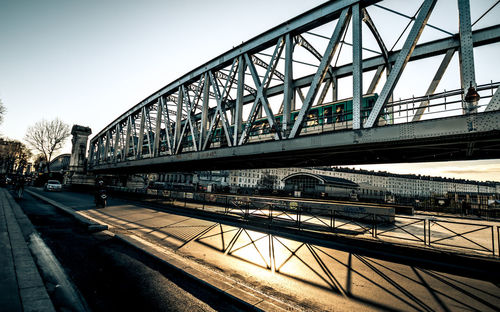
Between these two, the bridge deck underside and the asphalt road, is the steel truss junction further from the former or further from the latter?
the asphalt road

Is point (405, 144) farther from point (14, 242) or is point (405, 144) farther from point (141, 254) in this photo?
point (14, 242)

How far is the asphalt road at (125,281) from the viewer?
3.73 meters

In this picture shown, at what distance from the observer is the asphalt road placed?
373 cm

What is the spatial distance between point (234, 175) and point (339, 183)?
73.6 metres

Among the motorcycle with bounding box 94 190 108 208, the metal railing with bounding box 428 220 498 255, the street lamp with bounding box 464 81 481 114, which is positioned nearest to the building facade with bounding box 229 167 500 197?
the motorcycle with bounding box 94 190 108 208

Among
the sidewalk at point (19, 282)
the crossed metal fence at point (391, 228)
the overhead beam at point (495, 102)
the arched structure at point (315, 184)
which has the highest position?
the overhead beam at point (495, 102)

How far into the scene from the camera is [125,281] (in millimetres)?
4566

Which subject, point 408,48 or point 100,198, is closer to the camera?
point 408,48

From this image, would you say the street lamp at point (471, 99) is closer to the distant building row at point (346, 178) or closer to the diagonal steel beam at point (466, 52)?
the diagonal steel beam at point (466, 52)

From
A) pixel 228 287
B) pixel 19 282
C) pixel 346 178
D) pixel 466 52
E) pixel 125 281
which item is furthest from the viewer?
pixel 346 178

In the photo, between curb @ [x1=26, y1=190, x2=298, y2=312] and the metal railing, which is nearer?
curb @ [x1=26, y1=190, x2=298, y2=312]

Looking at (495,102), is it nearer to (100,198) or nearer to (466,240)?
(466,240)

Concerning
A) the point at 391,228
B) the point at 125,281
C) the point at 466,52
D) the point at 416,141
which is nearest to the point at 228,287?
the point at 125,281

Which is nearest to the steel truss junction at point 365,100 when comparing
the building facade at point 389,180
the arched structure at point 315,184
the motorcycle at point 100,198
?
the motorcycle at point 100,198
